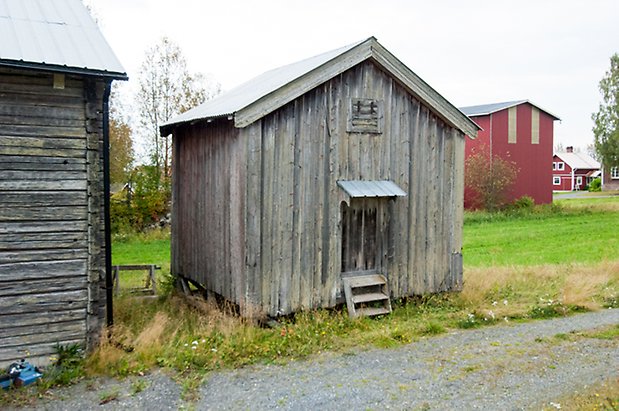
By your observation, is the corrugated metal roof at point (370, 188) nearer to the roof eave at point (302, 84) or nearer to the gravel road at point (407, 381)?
the roof eave at point (302, 84)

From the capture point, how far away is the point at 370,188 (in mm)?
10469

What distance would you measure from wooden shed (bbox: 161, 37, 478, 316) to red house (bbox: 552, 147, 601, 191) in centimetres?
7251

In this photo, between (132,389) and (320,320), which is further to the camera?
(320,320)

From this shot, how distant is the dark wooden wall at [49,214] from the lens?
24.6 feet

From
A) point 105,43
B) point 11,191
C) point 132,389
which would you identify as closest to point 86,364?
point 132,389

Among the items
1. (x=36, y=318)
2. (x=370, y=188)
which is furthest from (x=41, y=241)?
(x=370, y=188)

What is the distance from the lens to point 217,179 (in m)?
10.6

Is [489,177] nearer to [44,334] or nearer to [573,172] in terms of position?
[44,334]

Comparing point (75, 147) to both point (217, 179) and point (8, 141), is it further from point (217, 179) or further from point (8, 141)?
point (217, 179)

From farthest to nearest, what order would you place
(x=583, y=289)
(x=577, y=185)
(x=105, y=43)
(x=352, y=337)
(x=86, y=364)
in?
(x=577, y=185)
(x=583, y=289)
(x=352, y=337)
(x=105, y=43)
(x=86, y=364)

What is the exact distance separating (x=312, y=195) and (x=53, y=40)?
4.73 meters

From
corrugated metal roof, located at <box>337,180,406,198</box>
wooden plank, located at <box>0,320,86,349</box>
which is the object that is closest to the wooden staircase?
corrugated metal roof, located at <box>337,180,406,198</box>

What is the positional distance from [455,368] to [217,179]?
5306mm

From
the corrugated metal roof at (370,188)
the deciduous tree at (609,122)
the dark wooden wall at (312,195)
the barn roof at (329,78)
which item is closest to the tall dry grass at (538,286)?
the dark wooden wall at (312,195)
